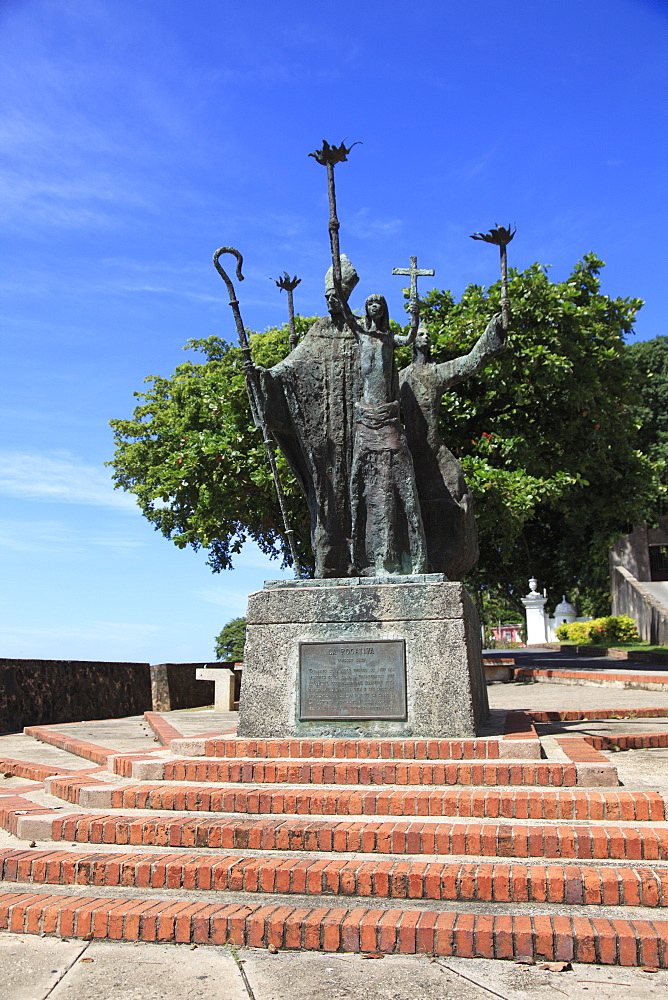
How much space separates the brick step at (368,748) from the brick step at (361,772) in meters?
0.21

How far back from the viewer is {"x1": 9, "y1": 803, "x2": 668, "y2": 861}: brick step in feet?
13.8

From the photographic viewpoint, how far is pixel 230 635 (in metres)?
38.5

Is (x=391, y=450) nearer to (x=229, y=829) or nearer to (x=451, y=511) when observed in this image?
(x=451, y=511)

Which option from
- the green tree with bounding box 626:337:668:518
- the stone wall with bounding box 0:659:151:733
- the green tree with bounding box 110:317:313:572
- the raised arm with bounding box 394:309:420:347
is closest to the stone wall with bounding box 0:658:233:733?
the stone wall with bounding box 0:659:151:733

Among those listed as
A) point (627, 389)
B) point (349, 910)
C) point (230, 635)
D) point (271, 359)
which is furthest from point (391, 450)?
point (230, 635)

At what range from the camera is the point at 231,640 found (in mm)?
37812

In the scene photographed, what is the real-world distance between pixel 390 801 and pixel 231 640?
110ft

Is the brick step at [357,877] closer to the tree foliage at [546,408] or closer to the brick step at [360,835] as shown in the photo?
the brick step at [360,835]

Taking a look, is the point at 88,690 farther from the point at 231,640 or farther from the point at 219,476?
the point at 231,640

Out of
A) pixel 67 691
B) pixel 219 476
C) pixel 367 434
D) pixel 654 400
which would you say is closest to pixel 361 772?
pixel 367 434

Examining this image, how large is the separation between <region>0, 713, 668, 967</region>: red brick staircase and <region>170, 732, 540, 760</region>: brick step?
1 centimetres

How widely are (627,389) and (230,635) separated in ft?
77.3

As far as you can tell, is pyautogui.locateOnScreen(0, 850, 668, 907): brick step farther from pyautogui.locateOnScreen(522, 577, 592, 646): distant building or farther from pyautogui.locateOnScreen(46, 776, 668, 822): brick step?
pyautogui.locateOnScreen(522, 577, 592, 646): distant building

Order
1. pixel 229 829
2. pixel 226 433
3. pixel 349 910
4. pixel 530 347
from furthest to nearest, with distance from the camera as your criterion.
→ pixel 226 433 < pixel 530 347 < pixel 229 829 < pixel 349 910
